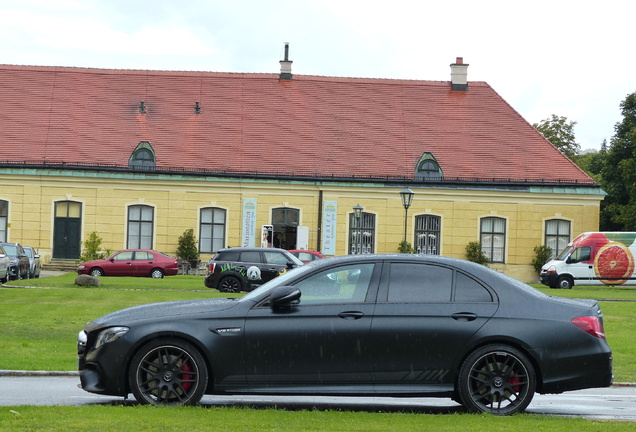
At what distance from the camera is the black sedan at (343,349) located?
10141mm

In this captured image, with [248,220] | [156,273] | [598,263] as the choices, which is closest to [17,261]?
[156,273]

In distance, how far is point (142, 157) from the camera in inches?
2071

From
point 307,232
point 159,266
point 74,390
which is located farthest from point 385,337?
point 307,232

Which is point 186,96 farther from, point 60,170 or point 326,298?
point 326,298

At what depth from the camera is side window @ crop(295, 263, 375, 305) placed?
10406 millimetres

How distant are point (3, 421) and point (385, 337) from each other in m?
3.62

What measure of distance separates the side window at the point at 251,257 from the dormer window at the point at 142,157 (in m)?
19.5

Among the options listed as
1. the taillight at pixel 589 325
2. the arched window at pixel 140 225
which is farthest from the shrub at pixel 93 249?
the taillight at pixel 589 325

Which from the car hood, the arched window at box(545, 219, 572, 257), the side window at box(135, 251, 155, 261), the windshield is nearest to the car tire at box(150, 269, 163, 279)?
the side window at box(135, 251, 155, 261)

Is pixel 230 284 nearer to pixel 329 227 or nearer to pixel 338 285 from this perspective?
pixel 329 227

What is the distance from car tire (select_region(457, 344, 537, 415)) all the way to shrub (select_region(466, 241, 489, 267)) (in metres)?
42.6

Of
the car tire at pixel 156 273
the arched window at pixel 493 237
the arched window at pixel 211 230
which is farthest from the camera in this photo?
the arched window at pixel 493 237

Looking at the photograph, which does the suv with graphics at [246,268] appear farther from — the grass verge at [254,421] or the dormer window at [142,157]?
the grass verge at [254,421]

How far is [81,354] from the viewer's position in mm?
10516
